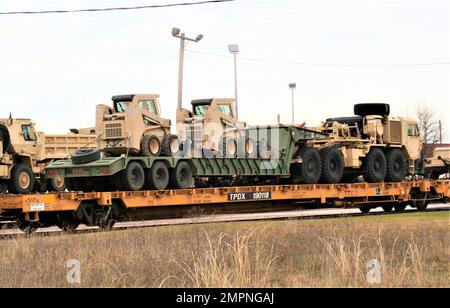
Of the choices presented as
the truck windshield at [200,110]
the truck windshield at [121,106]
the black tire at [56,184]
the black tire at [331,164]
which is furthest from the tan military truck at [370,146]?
the black tire at [56,184]

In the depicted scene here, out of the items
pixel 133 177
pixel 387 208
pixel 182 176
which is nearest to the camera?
pixel 133 177

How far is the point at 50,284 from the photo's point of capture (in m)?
10.5

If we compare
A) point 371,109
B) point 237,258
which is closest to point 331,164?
point 371,109

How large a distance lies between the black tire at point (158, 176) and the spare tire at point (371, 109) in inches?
383

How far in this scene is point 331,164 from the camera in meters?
27.7

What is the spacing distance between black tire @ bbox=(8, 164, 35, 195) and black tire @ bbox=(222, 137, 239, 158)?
683 cm

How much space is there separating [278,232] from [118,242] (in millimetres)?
3206

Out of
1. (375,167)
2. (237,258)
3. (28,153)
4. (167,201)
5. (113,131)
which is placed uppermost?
(113,131)

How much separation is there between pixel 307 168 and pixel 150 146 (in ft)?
21.6

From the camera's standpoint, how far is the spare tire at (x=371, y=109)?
29.7 metres

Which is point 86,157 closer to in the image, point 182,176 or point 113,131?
point 113,131

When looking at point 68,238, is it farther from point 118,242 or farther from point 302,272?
point 302,272

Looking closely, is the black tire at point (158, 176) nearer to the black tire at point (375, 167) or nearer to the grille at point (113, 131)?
the grille at point (113, 131)
